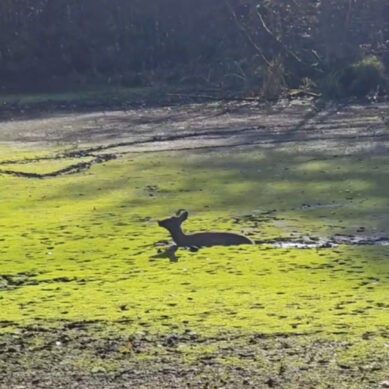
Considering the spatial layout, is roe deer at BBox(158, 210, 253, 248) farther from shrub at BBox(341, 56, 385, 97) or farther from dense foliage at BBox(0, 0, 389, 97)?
dense foliage at BBox(0, 0, 389, 97)

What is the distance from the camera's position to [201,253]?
37.8 ft

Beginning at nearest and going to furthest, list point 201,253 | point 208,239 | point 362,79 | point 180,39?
point 201,253 → point 208,239 → point 362,79 → point 180,39

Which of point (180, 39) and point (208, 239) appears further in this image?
point (180, 39)

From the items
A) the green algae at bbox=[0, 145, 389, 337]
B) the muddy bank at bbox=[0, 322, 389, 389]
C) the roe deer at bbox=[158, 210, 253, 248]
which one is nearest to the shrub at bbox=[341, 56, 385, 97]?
the green algae at bbox=[0, 145, 389, 337]

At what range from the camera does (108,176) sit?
18.6 meters

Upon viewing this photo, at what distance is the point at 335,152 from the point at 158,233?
27.7 feet

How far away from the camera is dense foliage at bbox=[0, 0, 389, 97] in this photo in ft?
137

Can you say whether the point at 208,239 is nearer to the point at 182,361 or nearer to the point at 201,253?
the point at 201,253

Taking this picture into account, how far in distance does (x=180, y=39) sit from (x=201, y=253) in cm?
3478

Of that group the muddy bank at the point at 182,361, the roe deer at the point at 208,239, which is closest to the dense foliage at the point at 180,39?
the roe deer at the point at 208,239

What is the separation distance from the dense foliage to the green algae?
22.0m

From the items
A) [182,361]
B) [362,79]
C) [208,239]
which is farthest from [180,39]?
[182,361]

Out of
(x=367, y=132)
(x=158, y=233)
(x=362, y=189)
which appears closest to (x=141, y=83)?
(x=367, y=132)

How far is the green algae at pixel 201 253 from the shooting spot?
9133 millimetres
